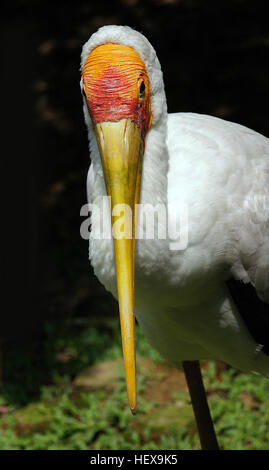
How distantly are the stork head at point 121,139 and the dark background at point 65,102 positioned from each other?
2.77 metres

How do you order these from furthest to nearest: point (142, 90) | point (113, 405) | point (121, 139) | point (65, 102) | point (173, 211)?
point (65, 102)
point (113, 405)
point (173, 211)
point (142, 90)
point (121, 139)

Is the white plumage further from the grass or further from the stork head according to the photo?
the grass

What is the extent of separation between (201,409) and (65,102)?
13.3 feet

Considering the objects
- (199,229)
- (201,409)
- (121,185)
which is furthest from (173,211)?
(201,409)

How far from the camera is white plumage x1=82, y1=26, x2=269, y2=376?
92.5 inches

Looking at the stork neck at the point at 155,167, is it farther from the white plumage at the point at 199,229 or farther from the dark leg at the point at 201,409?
the dark leg at the point at 201,409

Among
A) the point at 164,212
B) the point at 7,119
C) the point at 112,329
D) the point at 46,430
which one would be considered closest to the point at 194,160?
the point at 164,212

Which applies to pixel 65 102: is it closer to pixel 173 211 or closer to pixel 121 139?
pixel 173 211

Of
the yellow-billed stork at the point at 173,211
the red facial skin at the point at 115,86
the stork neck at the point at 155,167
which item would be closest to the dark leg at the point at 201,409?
the yellow-billed stork at the point at 173,211

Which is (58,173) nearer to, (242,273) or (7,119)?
(7,119)

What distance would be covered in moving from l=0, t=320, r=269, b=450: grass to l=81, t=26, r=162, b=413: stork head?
1.64 m

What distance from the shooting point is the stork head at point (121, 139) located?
2135mm

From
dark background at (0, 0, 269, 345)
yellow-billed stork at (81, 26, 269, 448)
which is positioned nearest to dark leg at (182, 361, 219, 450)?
yellow-billed stork at (81, 26, 269, 448)

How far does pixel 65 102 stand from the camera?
6.47 meters
